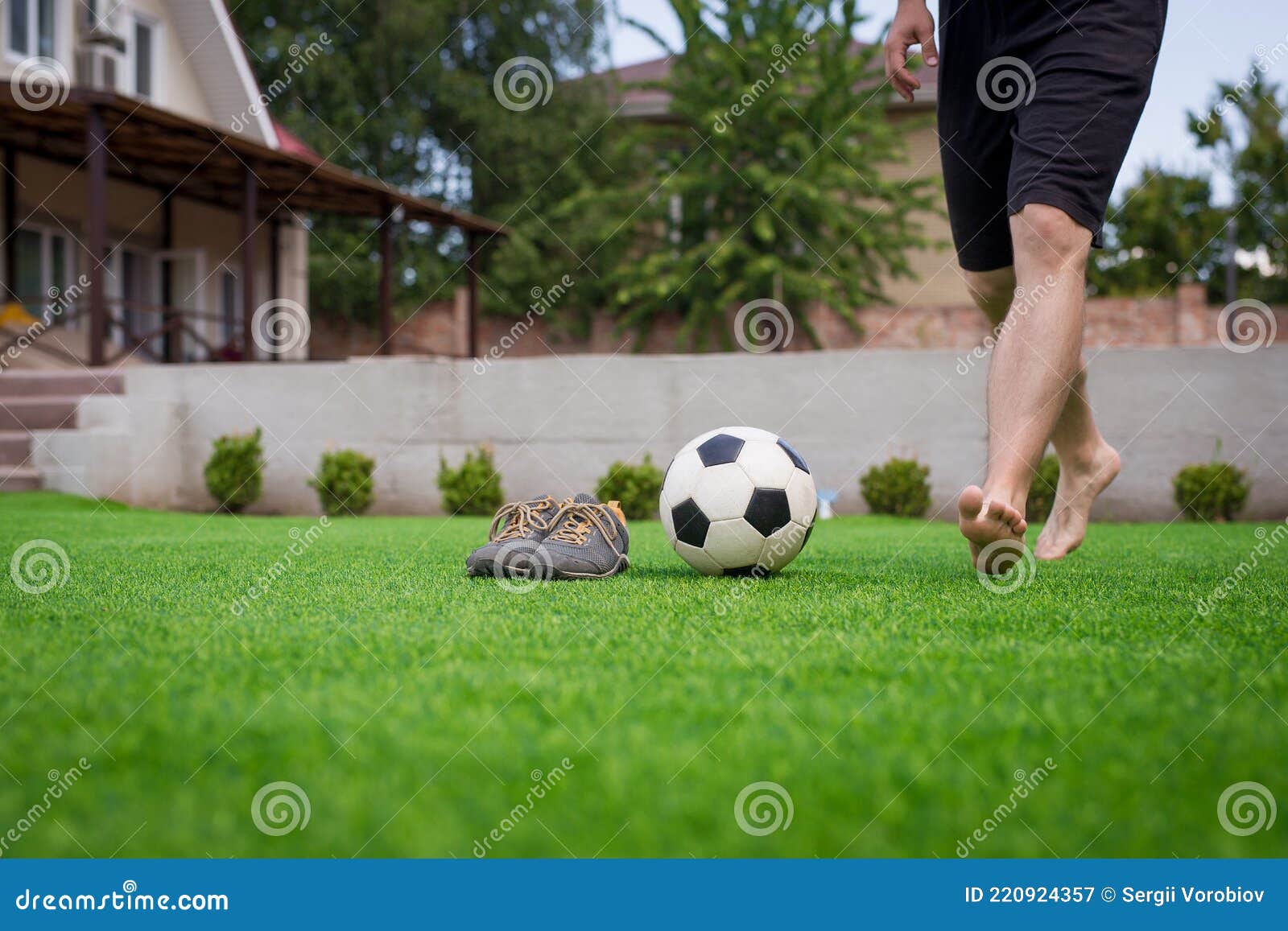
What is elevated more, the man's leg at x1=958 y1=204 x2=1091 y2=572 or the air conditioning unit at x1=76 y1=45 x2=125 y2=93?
the air conditioning unit at x1=76 y1=45 x2=125 y2=93

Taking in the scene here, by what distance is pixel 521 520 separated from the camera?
329cm

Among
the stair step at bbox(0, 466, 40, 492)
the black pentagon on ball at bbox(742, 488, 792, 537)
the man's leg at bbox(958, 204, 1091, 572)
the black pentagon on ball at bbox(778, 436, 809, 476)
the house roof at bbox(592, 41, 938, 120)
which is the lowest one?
the stair step at bbox(0, 466, 40, 492)

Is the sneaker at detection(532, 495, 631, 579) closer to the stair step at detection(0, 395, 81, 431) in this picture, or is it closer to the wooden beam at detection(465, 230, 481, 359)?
the stair step at detection(0, 395, 81, 431)

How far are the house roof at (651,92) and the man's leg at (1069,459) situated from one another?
49.9 ft

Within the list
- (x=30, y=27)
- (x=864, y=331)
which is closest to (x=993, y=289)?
(x=30, y=27)

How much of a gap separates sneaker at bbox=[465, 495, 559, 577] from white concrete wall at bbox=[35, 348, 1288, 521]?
4.88m

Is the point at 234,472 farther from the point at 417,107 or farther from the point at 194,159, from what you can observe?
the point at 417,107

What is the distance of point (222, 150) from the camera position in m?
12.0

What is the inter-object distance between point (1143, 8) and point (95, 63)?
1353cm

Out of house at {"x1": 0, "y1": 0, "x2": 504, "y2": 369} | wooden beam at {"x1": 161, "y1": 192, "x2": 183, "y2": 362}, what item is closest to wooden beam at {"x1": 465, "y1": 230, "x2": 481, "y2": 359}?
house at {"x1": 0, "y1": 0, "x2": 504, "y2": 369}

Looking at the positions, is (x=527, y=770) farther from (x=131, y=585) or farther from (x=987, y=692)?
(x=131, y=585)

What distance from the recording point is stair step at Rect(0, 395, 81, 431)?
8.85 metres

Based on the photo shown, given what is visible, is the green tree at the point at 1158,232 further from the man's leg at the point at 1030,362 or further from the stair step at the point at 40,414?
the man's leg at the point at 1030,362

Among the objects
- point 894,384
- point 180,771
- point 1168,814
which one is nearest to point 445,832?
point 180,771
